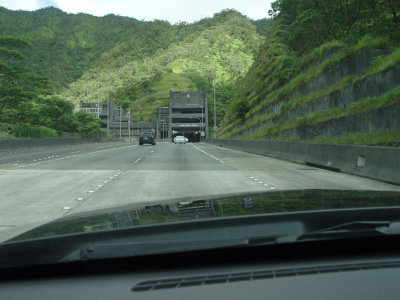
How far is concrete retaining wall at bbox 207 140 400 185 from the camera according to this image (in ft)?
41.7

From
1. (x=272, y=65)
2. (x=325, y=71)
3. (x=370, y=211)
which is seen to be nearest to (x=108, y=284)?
(x=370, y=211)

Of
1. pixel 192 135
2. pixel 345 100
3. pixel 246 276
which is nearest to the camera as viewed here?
pixel 246 276

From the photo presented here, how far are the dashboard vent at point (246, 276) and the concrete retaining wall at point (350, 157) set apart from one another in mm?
10714

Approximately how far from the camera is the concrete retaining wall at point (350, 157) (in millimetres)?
12719

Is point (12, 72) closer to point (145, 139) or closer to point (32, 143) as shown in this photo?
point (32, 143)

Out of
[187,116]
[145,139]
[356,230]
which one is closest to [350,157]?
[356,230]

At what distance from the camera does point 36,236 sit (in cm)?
274

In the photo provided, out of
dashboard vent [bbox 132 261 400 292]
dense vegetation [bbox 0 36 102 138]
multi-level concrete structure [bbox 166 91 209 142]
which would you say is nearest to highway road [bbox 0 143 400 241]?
dashboard vent [bbox 132 261 400 292]

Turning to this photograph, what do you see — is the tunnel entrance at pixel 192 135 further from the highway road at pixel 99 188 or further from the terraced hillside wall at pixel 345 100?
the highway road at pixel 99 188

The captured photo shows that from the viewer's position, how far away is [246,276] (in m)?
2.31

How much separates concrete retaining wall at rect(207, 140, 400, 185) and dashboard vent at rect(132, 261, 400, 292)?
1071 cm

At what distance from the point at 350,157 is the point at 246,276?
1457 centimetres

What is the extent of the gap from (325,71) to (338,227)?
27614 millimetres

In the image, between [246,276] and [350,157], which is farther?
[350,157]
